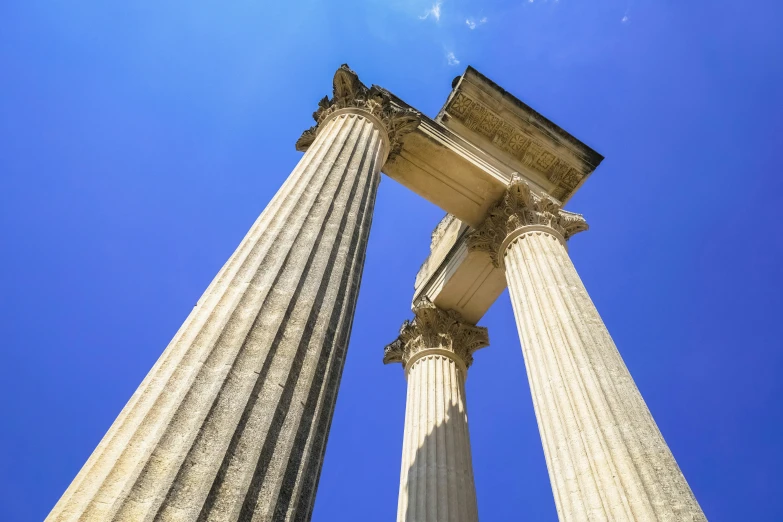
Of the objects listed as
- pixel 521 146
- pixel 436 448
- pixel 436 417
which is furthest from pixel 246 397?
pixel 521 146

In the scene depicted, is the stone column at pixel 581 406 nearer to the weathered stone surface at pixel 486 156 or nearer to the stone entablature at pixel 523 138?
the weathered stone surface at pixel 486 156

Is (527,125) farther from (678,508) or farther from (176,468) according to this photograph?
(176,468)

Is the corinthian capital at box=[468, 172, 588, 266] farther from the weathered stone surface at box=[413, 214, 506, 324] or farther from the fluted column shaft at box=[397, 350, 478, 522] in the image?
the fluted column shaft at box=[397, 350, 478, 522]

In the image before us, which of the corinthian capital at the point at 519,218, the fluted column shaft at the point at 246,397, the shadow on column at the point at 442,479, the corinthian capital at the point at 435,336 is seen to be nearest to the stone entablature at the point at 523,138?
the corinthian capital at the point at 519,218

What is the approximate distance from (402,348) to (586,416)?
41.9 ft

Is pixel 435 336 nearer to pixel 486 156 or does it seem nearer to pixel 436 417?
pixel 436 417

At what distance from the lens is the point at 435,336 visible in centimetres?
2445

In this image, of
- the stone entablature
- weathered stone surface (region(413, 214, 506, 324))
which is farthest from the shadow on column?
the stone entablature

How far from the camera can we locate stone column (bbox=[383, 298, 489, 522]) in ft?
58.1

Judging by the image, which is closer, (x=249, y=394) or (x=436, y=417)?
(x=249, y=394)

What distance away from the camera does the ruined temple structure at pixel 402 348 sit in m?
6.18

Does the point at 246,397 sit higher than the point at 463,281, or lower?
lower

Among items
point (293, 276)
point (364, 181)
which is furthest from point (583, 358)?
point (293, 276)

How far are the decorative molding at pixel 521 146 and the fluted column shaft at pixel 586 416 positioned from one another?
7730mm
